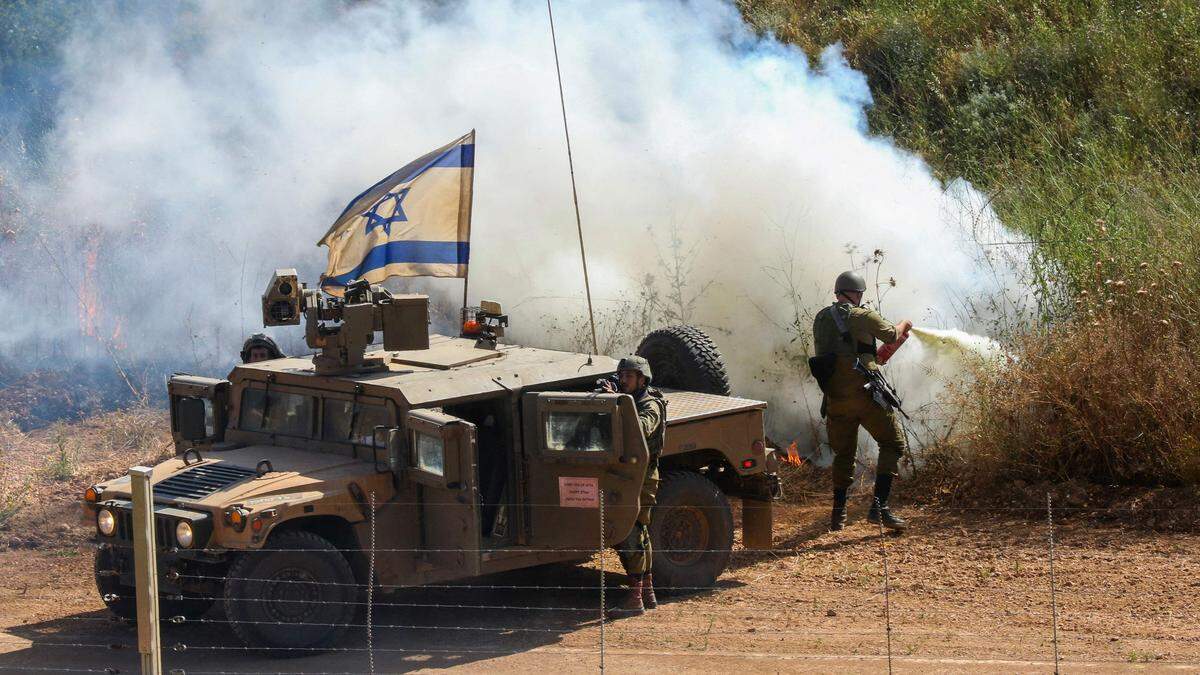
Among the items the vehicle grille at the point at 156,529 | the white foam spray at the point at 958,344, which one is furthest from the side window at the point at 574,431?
the white foam spray at the point at 958,344

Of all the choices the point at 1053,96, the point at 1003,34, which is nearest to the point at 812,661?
the point at 1053,96

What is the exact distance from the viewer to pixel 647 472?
29.4ft

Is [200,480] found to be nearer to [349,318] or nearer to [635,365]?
[349,318]

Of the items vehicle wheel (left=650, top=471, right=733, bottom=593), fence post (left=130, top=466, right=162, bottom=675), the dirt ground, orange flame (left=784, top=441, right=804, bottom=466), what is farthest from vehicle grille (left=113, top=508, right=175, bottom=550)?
orange flame (left=784, top=441, right=804, bottom=466)

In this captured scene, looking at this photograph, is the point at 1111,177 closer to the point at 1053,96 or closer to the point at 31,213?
the point at 1053,96

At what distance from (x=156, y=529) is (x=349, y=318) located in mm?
1700

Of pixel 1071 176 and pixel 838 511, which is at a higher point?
pixel 1071 176

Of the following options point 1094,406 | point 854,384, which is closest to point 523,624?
point 854,384

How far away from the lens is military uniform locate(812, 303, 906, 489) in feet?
35.1

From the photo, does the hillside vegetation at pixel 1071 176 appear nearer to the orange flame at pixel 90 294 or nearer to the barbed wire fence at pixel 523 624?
the barbed wire fence at pixel 523 624

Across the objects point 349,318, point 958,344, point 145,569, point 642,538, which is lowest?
point 642,538

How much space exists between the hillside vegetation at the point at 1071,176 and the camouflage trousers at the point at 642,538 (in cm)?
362

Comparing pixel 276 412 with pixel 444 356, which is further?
pixel 444 356

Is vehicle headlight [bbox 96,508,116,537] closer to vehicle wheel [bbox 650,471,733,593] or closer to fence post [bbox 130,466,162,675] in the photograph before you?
fence post [bbox 130,466,162,675]
